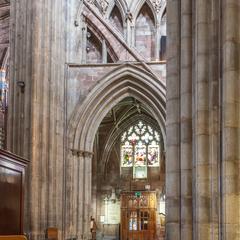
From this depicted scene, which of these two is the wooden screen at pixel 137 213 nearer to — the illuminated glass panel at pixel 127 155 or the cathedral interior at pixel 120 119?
the cathedral interior at pixel 120 119

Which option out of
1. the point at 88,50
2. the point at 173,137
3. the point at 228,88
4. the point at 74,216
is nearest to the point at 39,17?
the point at 88,50

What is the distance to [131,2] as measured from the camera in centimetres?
2723

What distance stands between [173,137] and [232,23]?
83.6 inches

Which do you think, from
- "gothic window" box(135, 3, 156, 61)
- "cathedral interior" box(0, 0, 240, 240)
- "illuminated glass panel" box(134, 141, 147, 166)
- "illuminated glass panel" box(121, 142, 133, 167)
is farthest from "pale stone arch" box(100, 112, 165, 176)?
"gothic window" box(135, 3, 156, 61)

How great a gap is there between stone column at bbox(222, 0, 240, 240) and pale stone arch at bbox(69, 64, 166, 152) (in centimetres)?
1530

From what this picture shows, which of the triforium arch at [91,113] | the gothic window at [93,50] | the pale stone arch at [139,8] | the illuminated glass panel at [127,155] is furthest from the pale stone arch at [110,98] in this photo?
the illuminated glass panel at [127,155]

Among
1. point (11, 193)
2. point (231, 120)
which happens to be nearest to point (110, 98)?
point (11, 193)

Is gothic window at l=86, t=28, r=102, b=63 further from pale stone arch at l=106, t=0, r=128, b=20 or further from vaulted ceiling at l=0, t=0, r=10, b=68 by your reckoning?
vaulted ceiling at l=0, t=0, r=10, b=68

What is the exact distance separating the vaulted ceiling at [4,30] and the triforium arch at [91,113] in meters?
6.30

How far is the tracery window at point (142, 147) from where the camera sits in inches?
1313

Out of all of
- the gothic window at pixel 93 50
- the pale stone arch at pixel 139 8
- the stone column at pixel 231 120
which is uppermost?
the pale stone arch at pixel 139 8

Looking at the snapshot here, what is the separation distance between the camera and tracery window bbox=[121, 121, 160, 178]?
3334 centimetres

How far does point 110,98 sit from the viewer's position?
2431cm

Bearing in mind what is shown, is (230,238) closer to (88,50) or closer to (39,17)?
(39,17)
